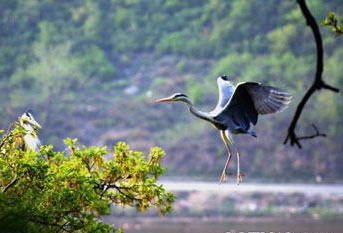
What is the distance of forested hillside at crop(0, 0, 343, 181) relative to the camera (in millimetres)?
36312

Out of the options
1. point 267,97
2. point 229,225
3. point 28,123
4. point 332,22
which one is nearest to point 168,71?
point 229,225

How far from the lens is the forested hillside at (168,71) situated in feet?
119

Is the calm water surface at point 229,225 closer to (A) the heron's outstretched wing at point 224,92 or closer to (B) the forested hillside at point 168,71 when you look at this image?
(B) the forested hillside at point 168,71

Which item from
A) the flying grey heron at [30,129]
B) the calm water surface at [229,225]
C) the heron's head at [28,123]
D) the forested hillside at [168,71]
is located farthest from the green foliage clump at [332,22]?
the forested hillside at [168,71]

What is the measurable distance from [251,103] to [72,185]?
1.78 meters

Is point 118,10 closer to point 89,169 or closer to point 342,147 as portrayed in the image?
point 342,147

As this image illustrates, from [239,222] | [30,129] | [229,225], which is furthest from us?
[239,222]

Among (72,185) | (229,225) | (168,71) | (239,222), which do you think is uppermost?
(168,71)

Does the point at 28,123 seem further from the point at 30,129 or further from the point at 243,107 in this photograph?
the point at 243,107

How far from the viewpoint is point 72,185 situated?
994 centimetres

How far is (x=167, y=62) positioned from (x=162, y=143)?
8.30 meters

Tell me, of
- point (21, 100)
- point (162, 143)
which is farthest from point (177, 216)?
point (21, 100)

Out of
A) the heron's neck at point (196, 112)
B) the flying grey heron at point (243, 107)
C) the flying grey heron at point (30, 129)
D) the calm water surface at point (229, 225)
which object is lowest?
the heron's neck at point (196, 112)

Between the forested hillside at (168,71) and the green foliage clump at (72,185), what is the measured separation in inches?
959
